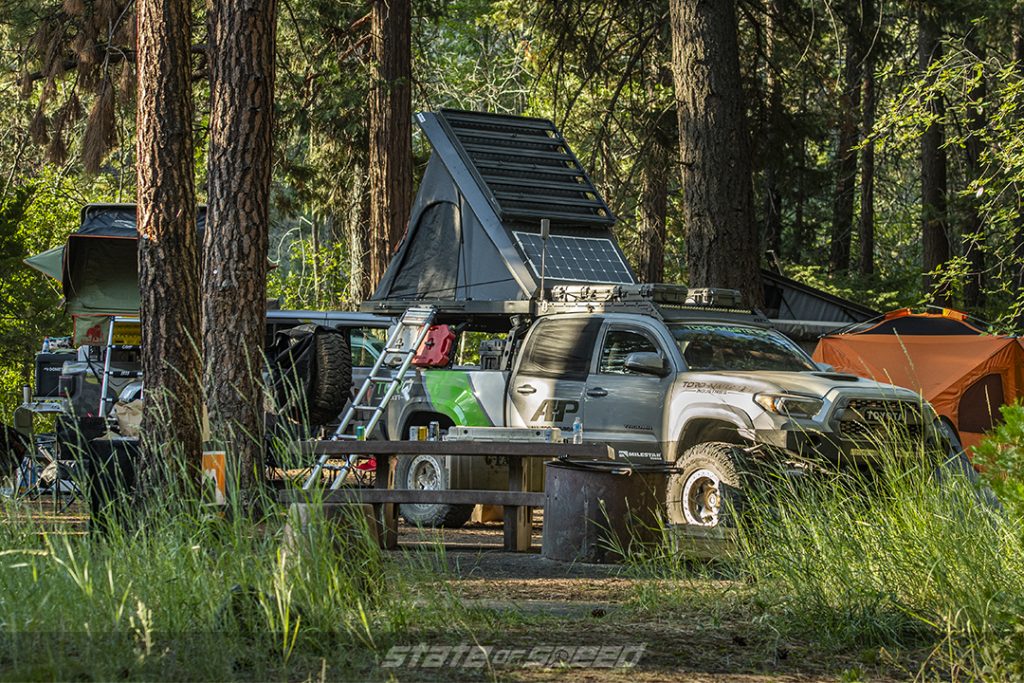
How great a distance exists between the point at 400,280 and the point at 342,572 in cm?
1030

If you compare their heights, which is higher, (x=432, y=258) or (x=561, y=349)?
(x=432, y=258)

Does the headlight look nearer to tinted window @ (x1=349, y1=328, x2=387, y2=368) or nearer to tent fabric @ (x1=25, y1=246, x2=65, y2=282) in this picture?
tinted window @ (x1=349, y1=328, x2=387, y2=368)

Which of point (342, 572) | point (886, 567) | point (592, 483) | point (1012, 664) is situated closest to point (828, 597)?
Result: point (886, 567)

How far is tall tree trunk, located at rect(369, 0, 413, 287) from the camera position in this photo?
19.6 metres

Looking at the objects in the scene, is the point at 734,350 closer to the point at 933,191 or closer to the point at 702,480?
the point at 702,480

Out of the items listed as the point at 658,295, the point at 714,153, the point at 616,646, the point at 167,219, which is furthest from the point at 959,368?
the point at 616,646

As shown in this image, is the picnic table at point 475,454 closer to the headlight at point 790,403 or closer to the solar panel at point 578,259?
the headlight at point 790,403

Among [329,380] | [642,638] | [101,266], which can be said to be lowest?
[642,638]

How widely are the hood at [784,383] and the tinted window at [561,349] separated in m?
1.19

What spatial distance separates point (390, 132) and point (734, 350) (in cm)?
944

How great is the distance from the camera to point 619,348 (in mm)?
12258

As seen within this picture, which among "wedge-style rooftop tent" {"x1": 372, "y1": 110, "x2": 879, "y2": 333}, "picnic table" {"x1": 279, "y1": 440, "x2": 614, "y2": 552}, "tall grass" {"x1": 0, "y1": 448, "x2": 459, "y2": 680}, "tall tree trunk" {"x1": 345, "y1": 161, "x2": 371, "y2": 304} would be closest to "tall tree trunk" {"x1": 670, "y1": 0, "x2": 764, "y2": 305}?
"wedge-style rooftop tent" {"x1": 372, "y1": 110, "x2": 879, "y2": 333}

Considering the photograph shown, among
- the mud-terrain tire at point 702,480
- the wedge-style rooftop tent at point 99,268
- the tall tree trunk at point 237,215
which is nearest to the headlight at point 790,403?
the mud-terrain tire at point 702,480

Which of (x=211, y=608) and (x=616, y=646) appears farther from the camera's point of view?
(x=616, y=646)
